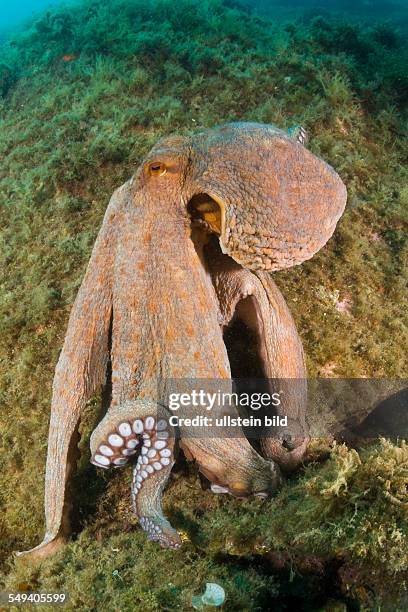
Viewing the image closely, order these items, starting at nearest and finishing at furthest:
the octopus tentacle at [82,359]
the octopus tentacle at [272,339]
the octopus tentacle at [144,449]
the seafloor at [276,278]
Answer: the octopus tentacle at [144,449] → the seafloor at [276,278] → the octopus tentacle at [82,359] → the octopus tentacle at [272,339]

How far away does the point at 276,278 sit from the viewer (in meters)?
3.70

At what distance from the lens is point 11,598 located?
287 centimetres

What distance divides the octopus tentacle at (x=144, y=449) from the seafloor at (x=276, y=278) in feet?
1.64

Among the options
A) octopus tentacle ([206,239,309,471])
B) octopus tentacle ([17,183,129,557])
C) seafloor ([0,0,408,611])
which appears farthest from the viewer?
octopus tentacle ([206,239,309,471])

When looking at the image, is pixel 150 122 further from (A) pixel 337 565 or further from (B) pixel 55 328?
(A) pixel 337 565

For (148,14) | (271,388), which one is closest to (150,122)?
(271,388)

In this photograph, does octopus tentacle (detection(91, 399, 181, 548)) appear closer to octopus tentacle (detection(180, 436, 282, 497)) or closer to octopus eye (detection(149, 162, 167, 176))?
octopus tentacle (detection(180, 436, 282, 497))

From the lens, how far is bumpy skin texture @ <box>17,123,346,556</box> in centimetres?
230

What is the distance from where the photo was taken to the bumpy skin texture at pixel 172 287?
2.30 m

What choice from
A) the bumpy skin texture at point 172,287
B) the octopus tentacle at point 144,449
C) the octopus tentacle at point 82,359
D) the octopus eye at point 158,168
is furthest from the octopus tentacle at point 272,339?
the octopus tentacle at point 144,449

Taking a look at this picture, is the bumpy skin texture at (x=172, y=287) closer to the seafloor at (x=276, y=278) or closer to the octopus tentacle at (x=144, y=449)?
the octopus tentacle at (x=144, y=449)
